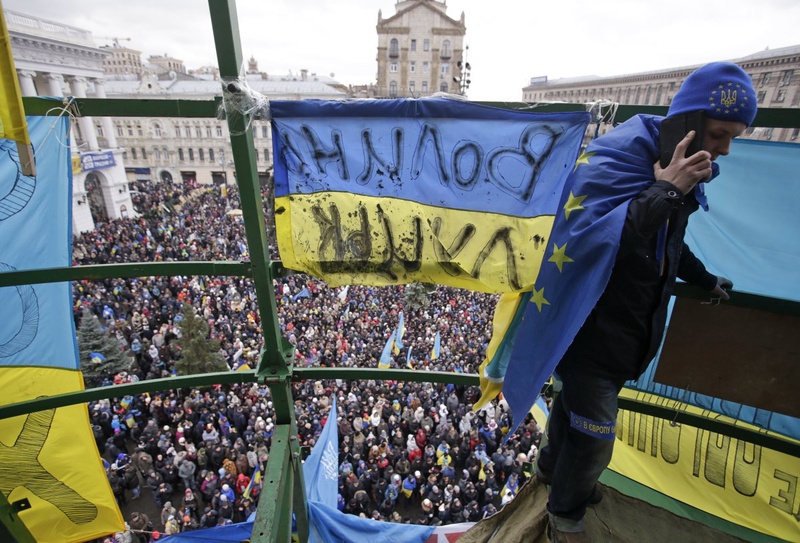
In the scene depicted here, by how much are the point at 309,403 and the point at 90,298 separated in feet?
36.1

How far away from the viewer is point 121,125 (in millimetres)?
43719

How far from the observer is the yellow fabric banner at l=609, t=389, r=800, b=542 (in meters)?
2.73

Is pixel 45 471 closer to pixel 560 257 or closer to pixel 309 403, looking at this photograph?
pixel 560 257

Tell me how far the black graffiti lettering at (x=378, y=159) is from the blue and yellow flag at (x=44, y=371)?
2008mm

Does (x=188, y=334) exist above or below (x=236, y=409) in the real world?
above

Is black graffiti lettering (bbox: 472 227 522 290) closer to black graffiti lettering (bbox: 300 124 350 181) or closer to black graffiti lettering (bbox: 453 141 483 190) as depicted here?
black graffiti lettering (bbox: 453 141 483 190)

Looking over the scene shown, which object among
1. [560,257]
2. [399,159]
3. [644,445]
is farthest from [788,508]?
[399,159]

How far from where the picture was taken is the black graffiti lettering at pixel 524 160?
2566 millimetres

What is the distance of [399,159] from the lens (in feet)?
8.92

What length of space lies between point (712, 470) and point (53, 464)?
5.10 meters

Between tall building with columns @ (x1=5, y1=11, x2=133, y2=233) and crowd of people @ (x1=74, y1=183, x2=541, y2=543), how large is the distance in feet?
49.4

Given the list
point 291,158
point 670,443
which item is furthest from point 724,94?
point 670,443

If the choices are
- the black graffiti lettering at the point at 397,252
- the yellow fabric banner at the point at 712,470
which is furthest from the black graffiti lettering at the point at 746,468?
the black graffiti lettering at the point at 397,252

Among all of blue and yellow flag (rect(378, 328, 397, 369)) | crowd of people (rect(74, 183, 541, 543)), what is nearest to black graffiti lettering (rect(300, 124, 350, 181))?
crowd of people (rect(74, 183, 541, 543))
